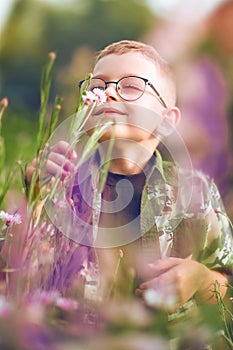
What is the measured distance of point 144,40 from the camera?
8.79 ft

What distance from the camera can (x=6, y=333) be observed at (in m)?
0.50

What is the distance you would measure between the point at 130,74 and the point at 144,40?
195cm

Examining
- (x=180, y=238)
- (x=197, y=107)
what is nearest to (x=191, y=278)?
(x=180, y=238)

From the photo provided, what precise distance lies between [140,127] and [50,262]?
0.19m

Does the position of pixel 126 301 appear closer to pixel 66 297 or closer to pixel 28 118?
pixel 66 297

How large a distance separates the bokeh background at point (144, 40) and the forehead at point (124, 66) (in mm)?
117

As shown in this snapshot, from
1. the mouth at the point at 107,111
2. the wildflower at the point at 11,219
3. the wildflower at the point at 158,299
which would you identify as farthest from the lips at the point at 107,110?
the wildflower at the point at 158,299

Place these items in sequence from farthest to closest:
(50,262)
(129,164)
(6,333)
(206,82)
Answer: (206,82)
(129,164)
(50,262)
(6,333)

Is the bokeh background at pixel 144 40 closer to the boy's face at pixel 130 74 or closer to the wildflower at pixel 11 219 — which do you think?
the boy's face at pixel 130 74

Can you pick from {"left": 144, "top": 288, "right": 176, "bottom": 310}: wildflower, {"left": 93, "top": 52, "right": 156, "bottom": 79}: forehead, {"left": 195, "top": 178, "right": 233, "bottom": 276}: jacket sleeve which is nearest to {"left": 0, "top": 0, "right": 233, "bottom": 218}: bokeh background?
{"left": 93, "top": 52, "right": 156, "bottom": 79}: forehead

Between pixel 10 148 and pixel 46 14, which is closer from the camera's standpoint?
pixel 10 148

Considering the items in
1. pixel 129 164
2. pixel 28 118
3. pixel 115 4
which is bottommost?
pixel 129 164

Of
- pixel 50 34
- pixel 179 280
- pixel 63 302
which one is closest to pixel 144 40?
pixel 50 34

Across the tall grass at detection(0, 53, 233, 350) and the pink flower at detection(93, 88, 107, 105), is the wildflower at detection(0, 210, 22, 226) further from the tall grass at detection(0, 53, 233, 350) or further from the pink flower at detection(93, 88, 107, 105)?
the pink flower at detection(93, 88, 107, 105)
